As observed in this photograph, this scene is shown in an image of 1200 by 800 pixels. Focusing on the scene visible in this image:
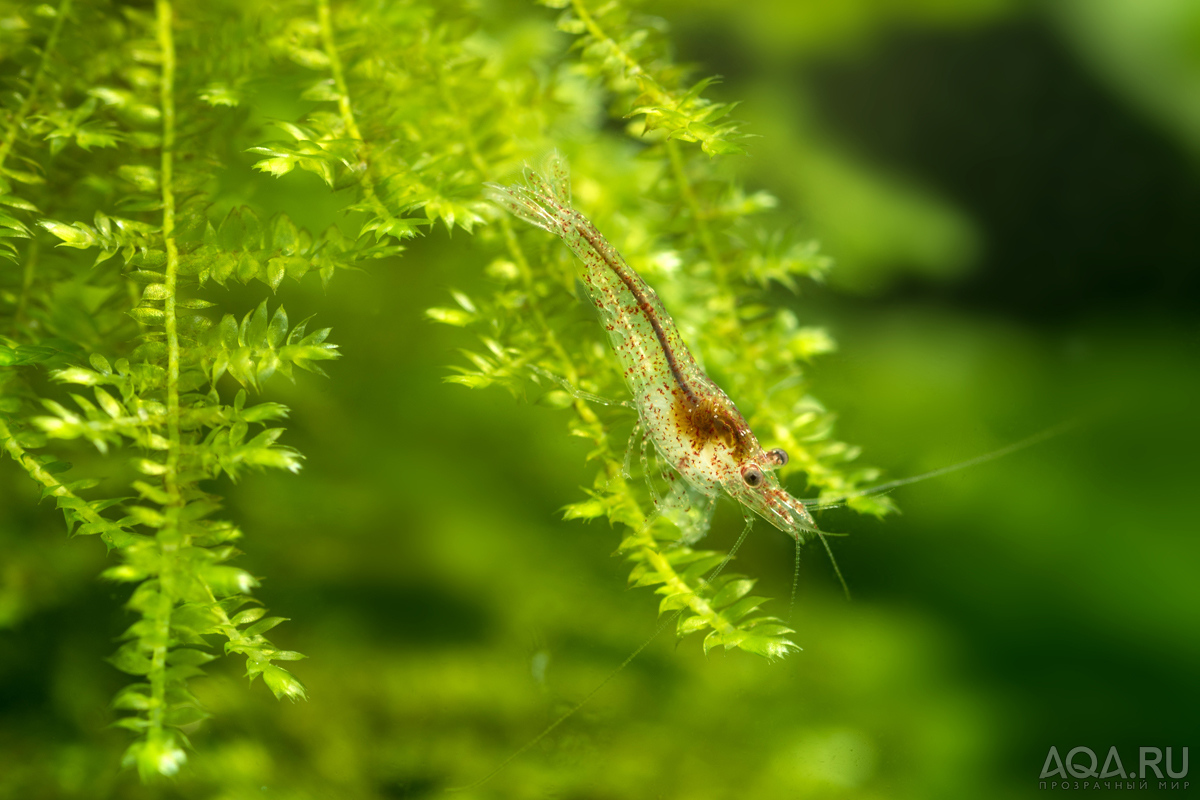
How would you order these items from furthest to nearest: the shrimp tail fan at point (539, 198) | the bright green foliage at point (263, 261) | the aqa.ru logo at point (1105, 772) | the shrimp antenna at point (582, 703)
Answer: the shrimp tail fan at point (539, 198)
the aqa.ru logo at point (1105, 772)
the shrimp antenna at point (582, 703)
the bright green foliage at point (263, 261)

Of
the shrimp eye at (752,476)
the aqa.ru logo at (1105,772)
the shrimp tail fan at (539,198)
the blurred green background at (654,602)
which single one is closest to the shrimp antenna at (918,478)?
the blurred green background at (654,602)

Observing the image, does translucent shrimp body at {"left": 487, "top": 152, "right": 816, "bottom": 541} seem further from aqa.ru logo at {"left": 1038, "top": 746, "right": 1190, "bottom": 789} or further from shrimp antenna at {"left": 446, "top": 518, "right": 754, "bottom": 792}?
aqa.ru logo at {"left": 1038, "top": 746, "right": 1190, "bottom": 789}

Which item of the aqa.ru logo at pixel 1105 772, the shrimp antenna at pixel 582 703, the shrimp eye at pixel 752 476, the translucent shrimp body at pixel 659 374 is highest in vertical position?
the translucent shrimp body at pixel 659 374

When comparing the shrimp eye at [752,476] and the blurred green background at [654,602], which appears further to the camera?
the shrimp eye at [752,476]

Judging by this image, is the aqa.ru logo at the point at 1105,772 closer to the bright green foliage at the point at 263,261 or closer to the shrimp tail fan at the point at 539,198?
the bright green foliage at the point at 263,261

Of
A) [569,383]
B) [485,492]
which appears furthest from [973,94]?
[485,492]

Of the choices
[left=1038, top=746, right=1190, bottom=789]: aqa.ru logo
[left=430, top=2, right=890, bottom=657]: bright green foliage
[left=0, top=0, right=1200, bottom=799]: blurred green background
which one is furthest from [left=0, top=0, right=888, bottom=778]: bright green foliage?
[left=1038, top=746, right=1190, bottom=789]: aqa.ru logo
